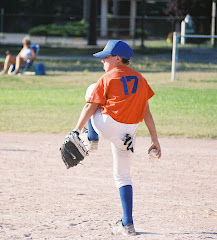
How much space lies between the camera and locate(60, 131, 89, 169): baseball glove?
16.1 feet

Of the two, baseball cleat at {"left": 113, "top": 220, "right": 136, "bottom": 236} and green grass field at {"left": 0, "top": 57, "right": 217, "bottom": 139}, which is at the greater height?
baseball cleat at {"left": 113, "top": 220, "right": 136, "bottom": 236}

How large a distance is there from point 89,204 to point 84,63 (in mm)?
20867

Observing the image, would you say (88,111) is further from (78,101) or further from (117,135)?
(78,101)

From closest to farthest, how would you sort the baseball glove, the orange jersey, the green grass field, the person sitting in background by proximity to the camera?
the orange jersey, the baseball glove, the green grass field, the person sitting in background

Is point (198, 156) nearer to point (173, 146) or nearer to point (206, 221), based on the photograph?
point (173, 146)

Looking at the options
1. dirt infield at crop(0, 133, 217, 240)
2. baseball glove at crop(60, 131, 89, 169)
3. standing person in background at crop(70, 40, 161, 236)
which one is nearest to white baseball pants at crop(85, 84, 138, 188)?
standing person in background at crop(70, 40, 161, 236)

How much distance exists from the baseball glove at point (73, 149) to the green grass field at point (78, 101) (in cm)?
556

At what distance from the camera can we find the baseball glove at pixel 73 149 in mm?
4902

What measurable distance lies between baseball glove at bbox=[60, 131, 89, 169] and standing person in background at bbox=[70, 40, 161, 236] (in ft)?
0.25

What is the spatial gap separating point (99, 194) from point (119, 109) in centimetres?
187

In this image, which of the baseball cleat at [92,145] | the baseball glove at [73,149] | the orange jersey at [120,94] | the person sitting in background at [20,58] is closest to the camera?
the orange jersey at [120,94]

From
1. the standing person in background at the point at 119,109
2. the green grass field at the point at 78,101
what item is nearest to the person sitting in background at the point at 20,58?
the green grass field at the point at 78,101

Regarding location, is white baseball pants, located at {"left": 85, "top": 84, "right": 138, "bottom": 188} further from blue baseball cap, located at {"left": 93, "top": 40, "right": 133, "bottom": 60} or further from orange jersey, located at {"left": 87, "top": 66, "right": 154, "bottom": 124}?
blue baseball cap, located at {"left": 93, "top": 40, "right": 133, "bottom": 60}

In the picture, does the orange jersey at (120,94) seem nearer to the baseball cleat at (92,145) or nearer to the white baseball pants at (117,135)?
the white baseball pants at (117,135)
